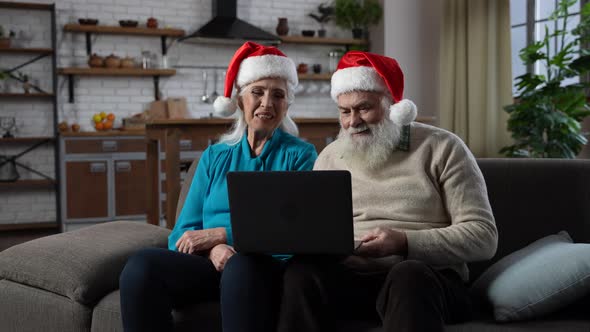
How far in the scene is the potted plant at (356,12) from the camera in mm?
7219

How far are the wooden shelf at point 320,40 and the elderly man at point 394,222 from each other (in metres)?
5.11

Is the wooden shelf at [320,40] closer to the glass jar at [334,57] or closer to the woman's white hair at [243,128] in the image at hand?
the glass jar at [334,57]

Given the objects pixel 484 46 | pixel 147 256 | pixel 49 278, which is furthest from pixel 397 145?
pixel 484 46

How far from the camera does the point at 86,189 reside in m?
6.13

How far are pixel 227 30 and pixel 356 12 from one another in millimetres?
1412

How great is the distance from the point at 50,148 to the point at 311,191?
5.49m

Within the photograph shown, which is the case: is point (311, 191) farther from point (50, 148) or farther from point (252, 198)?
point (50, 148)

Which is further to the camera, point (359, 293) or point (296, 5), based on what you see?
point (296, 5)

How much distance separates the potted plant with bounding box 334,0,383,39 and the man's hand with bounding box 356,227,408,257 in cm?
566

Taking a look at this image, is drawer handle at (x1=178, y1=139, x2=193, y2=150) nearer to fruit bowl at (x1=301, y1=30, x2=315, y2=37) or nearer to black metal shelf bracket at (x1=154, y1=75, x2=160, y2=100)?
black metal shelf bracket at (x1=154, y1=75, x2=160, y2=100)

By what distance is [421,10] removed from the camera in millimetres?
7180

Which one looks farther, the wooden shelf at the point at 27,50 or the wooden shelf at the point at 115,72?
the wooden shelf at the point at 115,72

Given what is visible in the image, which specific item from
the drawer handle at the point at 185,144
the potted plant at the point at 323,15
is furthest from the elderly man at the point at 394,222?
the potted plant at the point at 323,15

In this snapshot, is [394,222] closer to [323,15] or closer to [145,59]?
[145,59]
